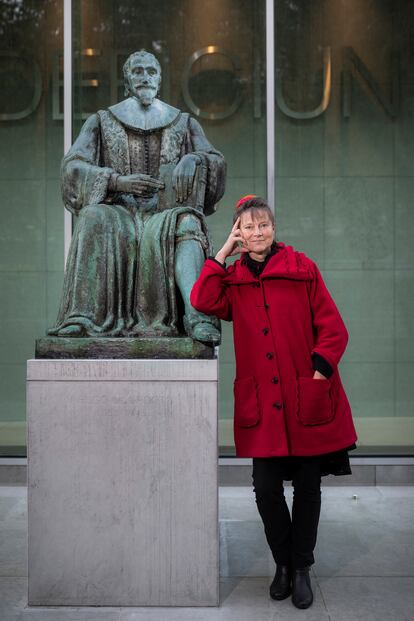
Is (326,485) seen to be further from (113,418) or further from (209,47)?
(209,47)

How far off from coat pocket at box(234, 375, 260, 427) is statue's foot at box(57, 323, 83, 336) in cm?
74

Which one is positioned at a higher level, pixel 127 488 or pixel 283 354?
pixel 283 354

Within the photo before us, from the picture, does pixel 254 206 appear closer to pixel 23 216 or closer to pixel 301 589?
pixel 301 589

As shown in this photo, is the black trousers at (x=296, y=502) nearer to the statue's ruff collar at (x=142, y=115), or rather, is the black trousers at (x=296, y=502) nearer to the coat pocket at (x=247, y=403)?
the coat pocket at (x=247, y=403)

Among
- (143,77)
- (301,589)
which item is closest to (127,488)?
(301,589)

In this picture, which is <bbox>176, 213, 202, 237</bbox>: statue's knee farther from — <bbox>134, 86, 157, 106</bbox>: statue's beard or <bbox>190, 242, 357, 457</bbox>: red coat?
<bbox>134, 86, 157, 106</bbox>: statue's beard

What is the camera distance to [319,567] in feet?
12.3

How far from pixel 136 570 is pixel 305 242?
11.2 ft

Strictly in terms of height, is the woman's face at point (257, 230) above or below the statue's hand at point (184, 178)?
below

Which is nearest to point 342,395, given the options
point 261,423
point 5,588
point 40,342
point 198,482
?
point 261,423

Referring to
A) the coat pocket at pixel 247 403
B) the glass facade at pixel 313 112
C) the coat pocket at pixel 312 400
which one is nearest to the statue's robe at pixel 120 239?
the coat pocket at pixel 247 403

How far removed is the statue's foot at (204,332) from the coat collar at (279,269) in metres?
0.24

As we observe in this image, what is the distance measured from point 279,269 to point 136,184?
3.18 ft

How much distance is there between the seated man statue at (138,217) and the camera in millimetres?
3537
